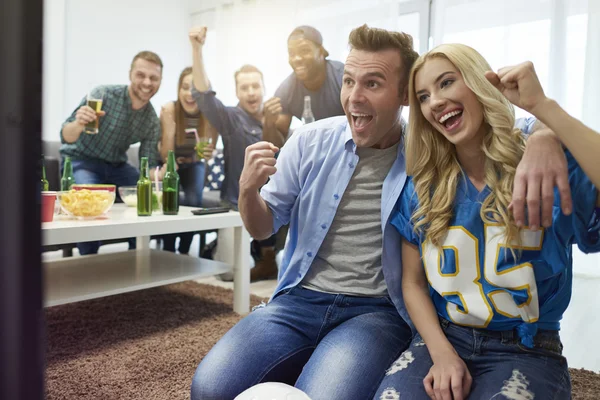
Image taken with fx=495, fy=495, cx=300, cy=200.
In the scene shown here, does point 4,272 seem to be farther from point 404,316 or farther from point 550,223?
point 404,316

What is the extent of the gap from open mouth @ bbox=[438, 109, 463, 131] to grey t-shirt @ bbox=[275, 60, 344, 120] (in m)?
2.00

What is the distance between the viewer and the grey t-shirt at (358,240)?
1.21 m

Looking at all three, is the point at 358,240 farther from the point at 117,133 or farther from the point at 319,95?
the point at 117,133

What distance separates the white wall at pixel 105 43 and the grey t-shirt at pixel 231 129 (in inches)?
60.9

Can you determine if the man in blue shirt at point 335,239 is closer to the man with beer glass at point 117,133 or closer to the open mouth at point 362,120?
the open mouth at point 362,120

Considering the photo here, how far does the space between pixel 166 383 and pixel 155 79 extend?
2340 mm

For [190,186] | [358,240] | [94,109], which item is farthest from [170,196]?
[190,186]

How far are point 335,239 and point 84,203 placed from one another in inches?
40.7

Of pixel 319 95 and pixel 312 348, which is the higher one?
pixel 319 95

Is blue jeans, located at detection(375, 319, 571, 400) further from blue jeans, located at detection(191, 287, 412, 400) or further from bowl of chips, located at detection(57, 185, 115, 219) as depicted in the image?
bowl of chips, located at detection(57, 185, 115, 219)

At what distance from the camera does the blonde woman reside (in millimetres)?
873

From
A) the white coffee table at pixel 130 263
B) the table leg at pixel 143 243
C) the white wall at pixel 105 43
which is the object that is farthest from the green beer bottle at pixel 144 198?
the white wall at pixel 105 43

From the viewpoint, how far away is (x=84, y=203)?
1798mm

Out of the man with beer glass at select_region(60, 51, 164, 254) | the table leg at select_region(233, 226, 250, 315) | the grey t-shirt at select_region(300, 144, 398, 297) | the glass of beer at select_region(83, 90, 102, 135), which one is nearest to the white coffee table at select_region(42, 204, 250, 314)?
the table leg at select_region(233, 226, 250, 315)
